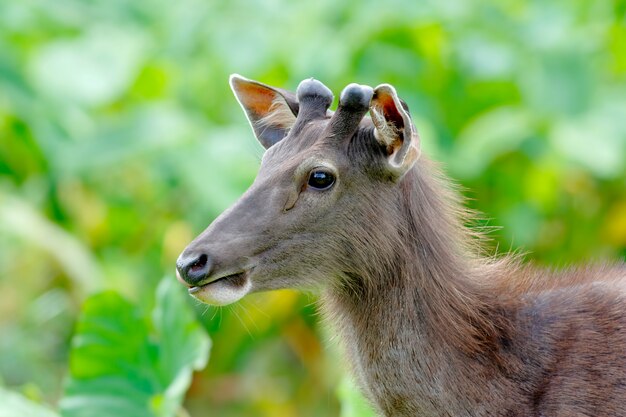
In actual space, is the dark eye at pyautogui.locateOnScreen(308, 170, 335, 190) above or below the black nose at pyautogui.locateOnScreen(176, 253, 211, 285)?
above

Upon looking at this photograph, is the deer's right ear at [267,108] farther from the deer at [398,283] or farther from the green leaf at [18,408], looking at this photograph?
the green leaf at [18,408]

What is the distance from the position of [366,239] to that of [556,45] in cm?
632

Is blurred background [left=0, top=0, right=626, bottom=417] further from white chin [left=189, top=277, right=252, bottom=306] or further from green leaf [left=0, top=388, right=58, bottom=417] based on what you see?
white chin [left=189, top=277, right=252, bottom=306]

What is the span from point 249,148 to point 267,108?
4729 millimetres

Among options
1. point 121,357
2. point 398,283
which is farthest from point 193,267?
point 121,357

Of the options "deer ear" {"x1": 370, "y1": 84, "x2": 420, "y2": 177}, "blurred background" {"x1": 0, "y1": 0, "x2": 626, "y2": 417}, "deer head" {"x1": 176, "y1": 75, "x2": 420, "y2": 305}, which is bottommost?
"blurred background" {"x1": 0, "y1": 0, "x2": 626, "y2": 417}

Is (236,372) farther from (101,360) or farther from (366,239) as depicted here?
(366,239)

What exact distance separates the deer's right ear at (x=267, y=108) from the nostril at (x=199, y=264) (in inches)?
31.0

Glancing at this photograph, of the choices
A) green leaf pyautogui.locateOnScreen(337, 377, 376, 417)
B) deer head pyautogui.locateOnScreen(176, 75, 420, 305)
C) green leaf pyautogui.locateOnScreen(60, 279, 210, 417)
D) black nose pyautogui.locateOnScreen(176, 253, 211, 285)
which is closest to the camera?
black nose pyautogui.locateOnScreen(176, 253, 211, 285)

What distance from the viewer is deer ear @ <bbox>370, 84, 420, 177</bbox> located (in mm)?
4312

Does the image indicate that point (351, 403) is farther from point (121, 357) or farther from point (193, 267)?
point (193, 267)

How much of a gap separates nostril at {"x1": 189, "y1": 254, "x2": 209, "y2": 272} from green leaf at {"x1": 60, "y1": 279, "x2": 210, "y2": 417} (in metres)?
1.39

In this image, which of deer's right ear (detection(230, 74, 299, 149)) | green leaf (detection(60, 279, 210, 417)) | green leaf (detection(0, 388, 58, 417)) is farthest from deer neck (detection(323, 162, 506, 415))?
green leaf (detection(0, 388, 58, 417))

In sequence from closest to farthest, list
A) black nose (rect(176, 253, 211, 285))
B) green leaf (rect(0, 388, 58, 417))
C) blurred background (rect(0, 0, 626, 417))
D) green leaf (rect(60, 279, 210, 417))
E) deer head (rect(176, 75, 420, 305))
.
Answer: black nose (rect(176, 253, 211, 285)) < deer head (rect(176, 75, 420, 305)) < green leaf (rect(0, 388, 58, 417)) < green leaf (rect(60, 279, 210, 417)) < blurred background (rect(0, 0, 626, 417))
